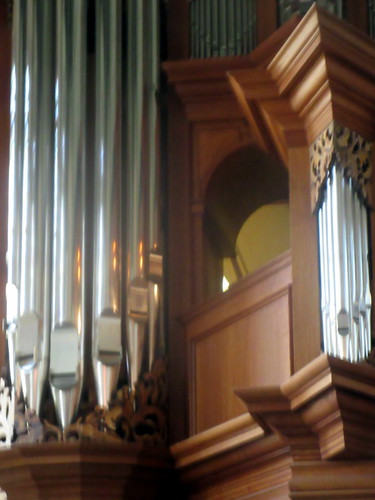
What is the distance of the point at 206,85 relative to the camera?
26.7ft

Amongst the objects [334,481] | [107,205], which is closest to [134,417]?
[107,205]

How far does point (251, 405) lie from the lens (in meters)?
6.25

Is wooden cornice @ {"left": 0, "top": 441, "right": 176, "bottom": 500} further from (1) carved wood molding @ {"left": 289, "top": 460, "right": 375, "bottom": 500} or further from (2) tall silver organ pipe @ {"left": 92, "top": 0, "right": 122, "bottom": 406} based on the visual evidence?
(1) carved wood molding @ {"left": 289, "top": 460, "right": 375, "bottom": 500}

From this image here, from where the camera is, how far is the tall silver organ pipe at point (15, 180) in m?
7.32

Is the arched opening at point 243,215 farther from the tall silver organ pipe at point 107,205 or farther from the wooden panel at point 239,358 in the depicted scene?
the tall silver organ pipe at point 107,205

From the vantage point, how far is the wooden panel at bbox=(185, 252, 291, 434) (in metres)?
6.88

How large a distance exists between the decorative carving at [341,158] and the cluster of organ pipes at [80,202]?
3.95 feet

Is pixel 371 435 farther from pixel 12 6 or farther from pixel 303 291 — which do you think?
pixel 12 6

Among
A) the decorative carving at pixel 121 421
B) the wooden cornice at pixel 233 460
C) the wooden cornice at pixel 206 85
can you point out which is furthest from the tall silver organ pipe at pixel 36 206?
the wooden cornice at pixel 233 460

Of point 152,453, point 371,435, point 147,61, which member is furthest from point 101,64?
point 371,435

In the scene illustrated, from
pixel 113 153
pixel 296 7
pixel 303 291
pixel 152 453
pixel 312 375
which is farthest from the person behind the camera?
pixel 296 7

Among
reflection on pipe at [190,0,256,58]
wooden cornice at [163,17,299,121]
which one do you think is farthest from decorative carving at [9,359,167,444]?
reflection on pipe at [190,0,256,58]

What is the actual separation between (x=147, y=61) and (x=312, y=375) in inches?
102

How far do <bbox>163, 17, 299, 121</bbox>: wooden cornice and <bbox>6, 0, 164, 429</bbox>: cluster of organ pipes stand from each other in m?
0.21
